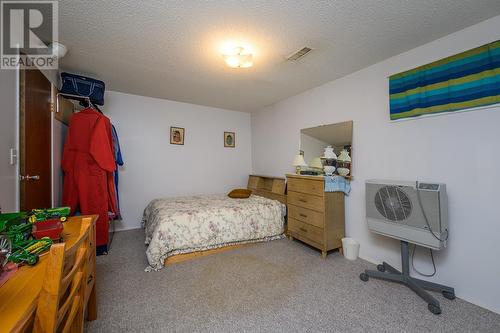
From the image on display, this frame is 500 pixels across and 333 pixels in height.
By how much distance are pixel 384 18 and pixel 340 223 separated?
2.22m

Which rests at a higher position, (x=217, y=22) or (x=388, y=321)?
(x=217, y=22)

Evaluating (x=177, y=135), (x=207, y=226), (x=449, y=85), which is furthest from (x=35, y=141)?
(x=449, y=85)

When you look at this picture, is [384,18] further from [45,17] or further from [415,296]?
[45,17]

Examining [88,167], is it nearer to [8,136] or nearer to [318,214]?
[8,136]

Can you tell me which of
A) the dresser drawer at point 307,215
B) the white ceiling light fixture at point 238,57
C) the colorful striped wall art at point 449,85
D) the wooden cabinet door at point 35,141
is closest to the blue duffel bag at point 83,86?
the wooden cabinet door at point 35,141

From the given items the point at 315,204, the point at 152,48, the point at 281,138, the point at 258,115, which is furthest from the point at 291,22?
the point at 258,115

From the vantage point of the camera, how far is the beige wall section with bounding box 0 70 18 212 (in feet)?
5.20

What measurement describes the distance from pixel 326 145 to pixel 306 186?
2.19 feet

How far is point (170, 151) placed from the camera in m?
4.05

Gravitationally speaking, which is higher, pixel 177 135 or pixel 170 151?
pixel 177 135

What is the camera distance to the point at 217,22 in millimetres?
1792

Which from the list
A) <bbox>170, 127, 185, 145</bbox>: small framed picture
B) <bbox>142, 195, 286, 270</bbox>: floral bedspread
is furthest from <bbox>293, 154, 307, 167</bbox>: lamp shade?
<bbox>170, 127, 185, 145</bbox>: small framed picture

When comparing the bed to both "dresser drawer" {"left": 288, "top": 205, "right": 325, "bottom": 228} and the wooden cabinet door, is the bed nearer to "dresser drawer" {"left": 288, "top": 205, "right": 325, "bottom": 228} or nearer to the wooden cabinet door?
"dresser drawer" {"left": 288, "top": 205, "right": 325, "bottom": 228}

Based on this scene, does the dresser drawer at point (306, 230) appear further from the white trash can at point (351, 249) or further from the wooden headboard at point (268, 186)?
the wooden headboard at point (268, 186)
